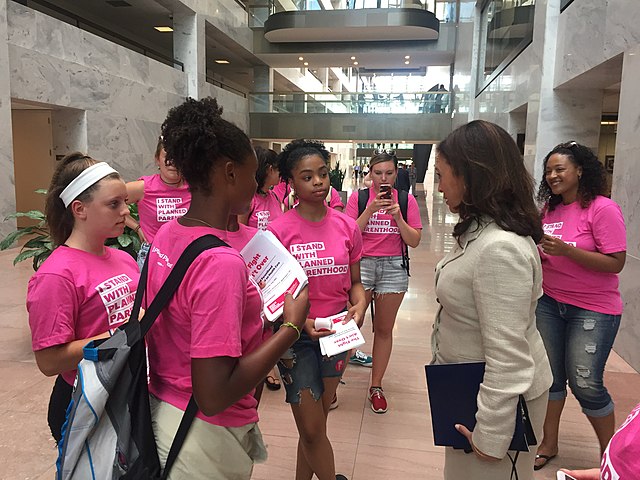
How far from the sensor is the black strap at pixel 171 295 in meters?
1.30

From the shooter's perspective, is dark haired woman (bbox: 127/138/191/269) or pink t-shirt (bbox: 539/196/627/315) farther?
dark haired woman (bbox: 127/138/191/269)

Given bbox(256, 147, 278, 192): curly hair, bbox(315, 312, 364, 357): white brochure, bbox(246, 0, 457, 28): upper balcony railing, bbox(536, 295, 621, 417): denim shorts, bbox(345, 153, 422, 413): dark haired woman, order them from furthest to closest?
bbox(246, 0, 457, 28): upper balcony railing
bbox(256, 147, 278, 192): curly hair
bbox(345, 153, 422, 413): dark haired woman
bbox(536, 295, 621, 417): denim shorts
bbox(315, 312, 364, 357): white brochure

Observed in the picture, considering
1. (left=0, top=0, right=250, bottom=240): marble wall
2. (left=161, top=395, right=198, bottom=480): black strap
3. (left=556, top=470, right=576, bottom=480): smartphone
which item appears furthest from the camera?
(left=0, top=0, right=250, bottom=240): marble wall

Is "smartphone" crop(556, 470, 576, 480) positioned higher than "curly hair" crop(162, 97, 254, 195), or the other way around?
"curly hair" crop(162, 97, 254, 195)

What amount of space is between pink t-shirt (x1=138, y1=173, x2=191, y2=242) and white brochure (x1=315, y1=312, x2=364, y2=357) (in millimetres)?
2080

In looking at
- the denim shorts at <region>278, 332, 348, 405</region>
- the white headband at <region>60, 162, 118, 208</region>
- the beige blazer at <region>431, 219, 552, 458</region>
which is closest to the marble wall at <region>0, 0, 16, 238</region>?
the white headband at <region>60, 162, 118, 208</region>

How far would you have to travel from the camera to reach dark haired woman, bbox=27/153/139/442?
1.78 meters

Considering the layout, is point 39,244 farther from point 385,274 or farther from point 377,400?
point 377,400

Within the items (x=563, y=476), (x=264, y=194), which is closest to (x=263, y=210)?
(x=264, y=194)

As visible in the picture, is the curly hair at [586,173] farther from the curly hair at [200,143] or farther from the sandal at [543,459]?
the curly hair at [200,143]

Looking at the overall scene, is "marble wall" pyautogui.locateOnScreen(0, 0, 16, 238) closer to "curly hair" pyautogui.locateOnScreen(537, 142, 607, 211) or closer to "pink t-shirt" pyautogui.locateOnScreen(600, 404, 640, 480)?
"curly hair" pyautogui.locateOnScreen(537, 142, 607, 211)

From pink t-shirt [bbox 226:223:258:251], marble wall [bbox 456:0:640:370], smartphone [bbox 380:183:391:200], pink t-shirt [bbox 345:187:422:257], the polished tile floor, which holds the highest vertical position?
marble wall [bbox 456:0:640:370]

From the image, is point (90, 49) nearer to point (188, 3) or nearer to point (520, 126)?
point (188, 3)

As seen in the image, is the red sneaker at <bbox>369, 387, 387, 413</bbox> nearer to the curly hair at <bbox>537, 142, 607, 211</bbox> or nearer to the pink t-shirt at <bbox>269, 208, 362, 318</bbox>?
the pink t-shirt at <bbox>269, 208, 362, 318</bbox>
